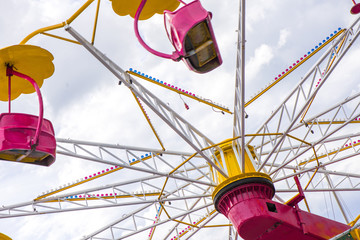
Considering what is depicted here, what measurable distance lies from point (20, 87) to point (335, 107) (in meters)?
10.6

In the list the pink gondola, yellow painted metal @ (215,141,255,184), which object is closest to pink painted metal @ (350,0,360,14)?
the pink gondola

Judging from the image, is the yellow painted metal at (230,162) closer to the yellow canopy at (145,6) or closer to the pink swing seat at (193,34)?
the yellow canopy at (145,6)

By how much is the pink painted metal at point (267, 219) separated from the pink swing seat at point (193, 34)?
506 cm

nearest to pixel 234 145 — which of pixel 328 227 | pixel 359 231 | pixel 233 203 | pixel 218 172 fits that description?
pixel 218 172

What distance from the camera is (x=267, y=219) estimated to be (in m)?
11.7

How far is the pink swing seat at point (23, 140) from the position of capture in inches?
344

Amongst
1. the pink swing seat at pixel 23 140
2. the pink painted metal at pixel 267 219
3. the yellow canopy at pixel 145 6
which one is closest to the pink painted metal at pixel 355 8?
the yellow canopy at pixel 145 6

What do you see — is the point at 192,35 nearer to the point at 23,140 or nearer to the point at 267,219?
the point at 23,140

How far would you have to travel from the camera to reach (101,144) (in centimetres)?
1355

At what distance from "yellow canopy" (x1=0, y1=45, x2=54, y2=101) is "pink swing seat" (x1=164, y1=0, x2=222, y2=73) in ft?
11.0

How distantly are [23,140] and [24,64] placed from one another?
2.08 m

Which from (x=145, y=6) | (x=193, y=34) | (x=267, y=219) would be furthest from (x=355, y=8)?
(x=267, y=219)

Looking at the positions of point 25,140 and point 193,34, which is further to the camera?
point 25,140

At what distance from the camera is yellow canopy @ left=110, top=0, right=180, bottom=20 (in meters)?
10.4
